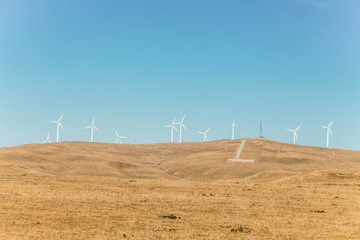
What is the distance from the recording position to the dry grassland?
22125 mm

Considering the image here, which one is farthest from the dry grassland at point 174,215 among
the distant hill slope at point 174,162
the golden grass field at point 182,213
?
the distant hill slope at point 174,162

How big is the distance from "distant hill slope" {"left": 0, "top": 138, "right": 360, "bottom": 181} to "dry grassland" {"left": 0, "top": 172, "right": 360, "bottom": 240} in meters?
35.6

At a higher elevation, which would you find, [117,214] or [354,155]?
[354,155]

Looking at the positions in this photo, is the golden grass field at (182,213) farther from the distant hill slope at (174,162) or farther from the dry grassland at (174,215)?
the distant hill slope at (174,162)

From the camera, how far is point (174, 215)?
91.8ft

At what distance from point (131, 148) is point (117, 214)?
375 ft

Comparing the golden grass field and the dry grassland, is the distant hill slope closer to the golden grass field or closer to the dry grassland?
the golden grass field

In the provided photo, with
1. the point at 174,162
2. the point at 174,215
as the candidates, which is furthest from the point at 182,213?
the point at 174,162

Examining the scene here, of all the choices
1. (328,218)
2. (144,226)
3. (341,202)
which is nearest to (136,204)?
(144,226)

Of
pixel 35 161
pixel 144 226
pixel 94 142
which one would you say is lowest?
pixel 144 226

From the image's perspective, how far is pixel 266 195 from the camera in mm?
42062

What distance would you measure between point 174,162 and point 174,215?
87.6m

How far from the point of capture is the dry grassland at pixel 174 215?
72.6ft

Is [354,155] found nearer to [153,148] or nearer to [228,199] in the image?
[153,148]
